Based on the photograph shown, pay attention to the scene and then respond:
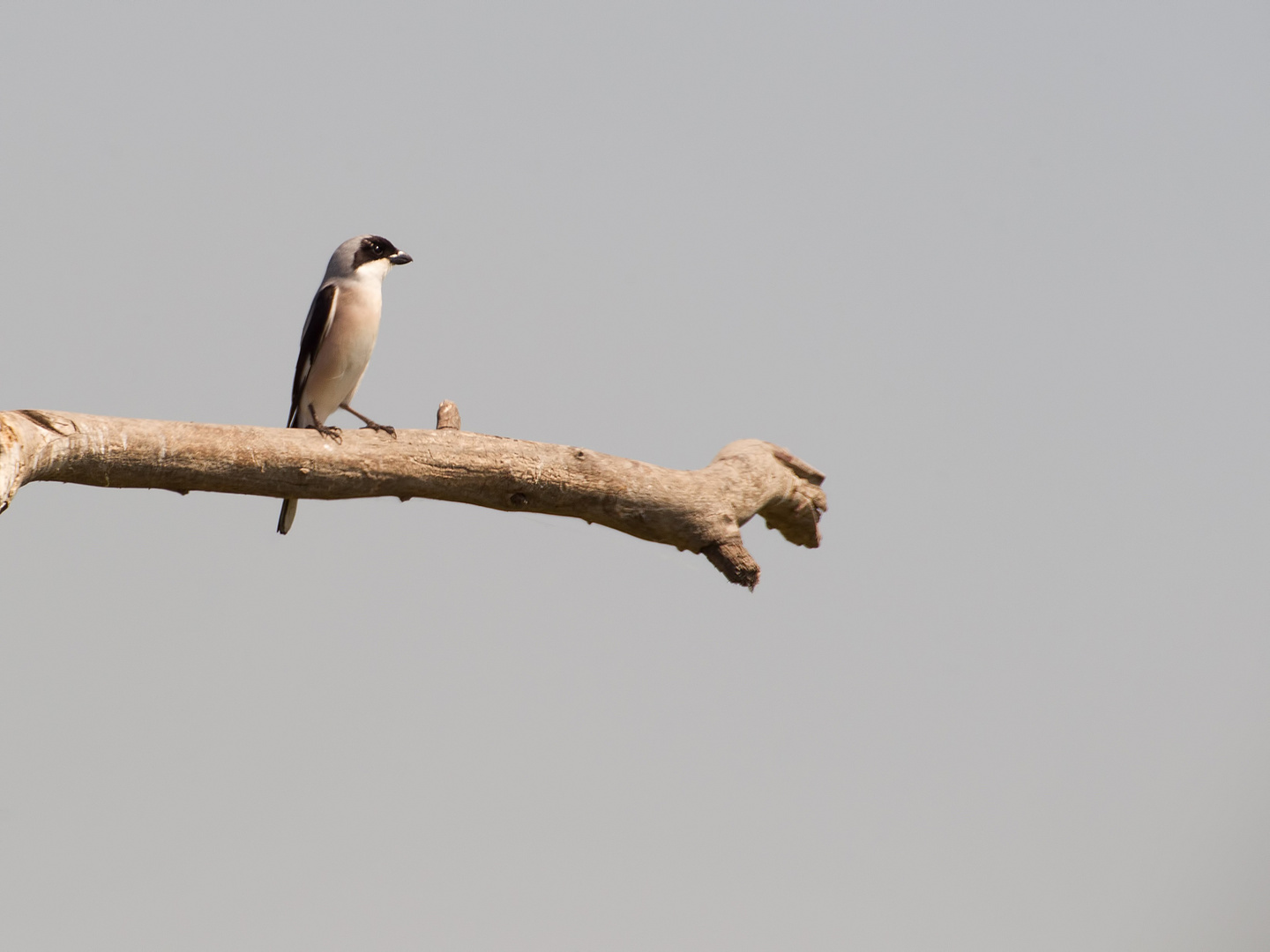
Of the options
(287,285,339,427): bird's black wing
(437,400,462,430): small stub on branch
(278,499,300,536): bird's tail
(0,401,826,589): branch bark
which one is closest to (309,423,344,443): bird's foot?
(0,401,826,589): branch bark

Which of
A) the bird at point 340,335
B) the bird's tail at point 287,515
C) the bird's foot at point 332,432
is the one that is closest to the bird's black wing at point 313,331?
the bird at point 340,335

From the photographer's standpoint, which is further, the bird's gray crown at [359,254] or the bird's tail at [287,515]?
the bird's gray crown at [359,254]

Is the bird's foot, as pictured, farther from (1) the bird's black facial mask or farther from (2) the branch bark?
(1) the bird's black facial mask

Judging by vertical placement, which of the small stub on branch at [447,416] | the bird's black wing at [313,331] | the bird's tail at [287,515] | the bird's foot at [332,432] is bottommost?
the bird's tail at [287,515]

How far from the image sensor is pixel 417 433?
16.1 ft

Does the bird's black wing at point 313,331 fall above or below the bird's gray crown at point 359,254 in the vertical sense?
below

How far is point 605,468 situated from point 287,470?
1436 mm

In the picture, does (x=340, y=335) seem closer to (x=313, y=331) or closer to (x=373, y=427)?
(x=313, y=331)

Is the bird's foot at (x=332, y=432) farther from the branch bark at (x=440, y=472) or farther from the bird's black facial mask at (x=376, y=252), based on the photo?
the bird's black facial mask at (x=376, y=252)

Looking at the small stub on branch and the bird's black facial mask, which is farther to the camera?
the bird's black facial mask

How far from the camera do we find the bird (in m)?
6.55

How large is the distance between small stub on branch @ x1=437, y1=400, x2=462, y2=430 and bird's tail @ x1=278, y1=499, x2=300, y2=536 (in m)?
1.32

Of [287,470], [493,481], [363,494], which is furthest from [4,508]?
[493,481]

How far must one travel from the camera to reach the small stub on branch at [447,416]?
16.8 ft
